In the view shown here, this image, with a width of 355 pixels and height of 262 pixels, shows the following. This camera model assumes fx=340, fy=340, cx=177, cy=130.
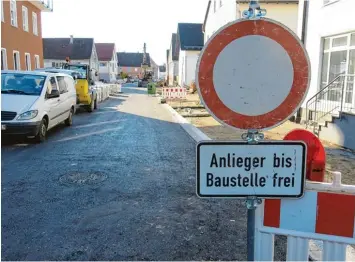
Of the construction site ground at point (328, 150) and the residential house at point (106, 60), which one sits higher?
the residential house at point (106, 60)

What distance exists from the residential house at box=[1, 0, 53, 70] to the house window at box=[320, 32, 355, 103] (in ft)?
59.2

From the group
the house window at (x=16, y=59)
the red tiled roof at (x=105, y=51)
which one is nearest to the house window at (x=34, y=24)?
the house window at (x=16, y=59)

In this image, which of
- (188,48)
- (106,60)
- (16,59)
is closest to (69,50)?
(106,60)

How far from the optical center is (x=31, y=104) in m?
8.72

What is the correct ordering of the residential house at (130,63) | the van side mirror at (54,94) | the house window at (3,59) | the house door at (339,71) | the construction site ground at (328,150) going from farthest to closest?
the residential house at (130,63) → the house window at (3,59) → the house door at (339,71) → the van side mirror at (54,94) → the construction site ground at (328,150)

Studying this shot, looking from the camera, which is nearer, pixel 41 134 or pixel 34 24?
pixel 41 134

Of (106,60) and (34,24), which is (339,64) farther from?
(106,60)

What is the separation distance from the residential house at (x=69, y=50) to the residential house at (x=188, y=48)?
23.3 metres

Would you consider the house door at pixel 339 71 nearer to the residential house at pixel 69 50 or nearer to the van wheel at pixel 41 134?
the van wheel at pixel 41 134

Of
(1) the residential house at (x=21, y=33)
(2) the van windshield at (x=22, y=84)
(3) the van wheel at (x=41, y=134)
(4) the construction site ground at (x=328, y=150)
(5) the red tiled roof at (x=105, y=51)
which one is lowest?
(4) the construction site ground at (x=328, y=150)

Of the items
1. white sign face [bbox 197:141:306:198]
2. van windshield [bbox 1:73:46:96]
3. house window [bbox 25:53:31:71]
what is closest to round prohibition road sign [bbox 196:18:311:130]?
white sign face [bbox 197:141:306:198]

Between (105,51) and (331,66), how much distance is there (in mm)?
75445

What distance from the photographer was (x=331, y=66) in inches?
474

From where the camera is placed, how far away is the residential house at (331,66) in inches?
388
